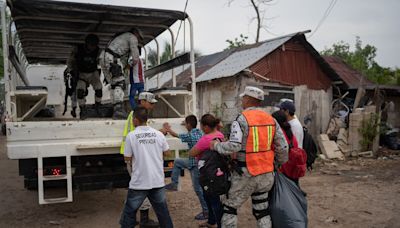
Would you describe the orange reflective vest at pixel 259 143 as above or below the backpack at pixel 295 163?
above

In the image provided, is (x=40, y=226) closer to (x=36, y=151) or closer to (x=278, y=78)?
(x=36, y=151)

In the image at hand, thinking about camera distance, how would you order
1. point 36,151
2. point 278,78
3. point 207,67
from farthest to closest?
point 207,67
point 278,78
point 36,151

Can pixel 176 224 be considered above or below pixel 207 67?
below

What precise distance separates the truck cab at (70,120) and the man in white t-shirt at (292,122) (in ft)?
4.30

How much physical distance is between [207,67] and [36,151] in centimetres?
1177

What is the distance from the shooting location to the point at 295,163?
4250mm

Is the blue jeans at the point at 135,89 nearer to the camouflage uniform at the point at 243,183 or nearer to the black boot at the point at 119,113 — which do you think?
the black boot at the point at 119,113

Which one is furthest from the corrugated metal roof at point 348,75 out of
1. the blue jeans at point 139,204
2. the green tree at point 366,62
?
the blue jeans at point 139,204

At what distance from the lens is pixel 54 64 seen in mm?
9164

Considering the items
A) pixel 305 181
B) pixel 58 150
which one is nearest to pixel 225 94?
pixel 305 181

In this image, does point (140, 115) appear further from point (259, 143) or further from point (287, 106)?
point (287, 106)

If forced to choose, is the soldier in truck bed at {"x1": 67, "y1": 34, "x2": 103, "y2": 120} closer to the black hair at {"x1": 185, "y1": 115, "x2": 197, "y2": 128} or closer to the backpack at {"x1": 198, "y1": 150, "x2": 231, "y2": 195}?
the black hair at {"x1": 185, "y1": 115, "x2": 197, "y2": 128}

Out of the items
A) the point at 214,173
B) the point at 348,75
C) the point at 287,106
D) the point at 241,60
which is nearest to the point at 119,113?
the point at 214,173

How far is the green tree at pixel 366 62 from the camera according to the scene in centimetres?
1929
